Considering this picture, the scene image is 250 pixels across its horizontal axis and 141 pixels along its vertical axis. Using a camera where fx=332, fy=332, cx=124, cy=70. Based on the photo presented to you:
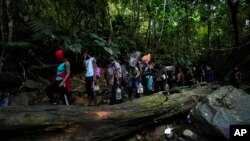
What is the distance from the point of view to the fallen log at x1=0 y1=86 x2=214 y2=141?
5.97m

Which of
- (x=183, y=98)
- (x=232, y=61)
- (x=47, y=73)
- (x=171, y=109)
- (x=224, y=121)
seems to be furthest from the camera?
(x=232, y=61)

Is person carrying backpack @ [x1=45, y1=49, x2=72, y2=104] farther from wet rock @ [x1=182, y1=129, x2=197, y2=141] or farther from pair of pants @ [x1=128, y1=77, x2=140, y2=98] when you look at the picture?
wet rock @ [x1=182, y1=129, x2=197, y2=141]

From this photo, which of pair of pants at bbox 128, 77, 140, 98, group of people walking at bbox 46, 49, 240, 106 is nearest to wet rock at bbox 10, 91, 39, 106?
group of people walking at bbox 46, 49, 240, 106

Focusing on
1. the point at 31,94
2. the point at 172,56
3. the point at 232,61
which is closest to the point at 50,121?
the point at 31,94

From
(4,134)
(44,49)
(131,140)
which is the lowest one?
(131,140)

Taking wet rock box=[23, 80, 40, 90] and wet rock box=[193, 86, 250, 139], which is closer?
wet rock box=[193, 86, 250, 139]

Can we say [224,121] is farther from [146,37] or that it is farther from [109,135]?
[146,37]

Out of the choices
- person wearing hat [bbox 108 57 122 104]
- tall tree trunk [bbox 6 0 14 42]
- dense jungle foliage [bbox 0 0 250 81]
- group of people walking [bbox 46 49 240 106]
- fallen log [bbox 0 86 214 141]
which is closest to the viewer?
fallen log [bbox 0 86 214 141]

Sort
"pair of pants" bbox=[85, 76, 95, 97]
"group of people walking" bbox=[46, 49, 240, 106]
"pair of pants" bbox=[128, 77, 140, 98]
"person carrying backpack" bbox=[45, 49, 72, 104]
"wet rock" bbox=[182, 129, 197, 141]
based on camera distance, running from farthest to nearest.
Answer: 1. "pair of pants" bbox=[128, 77, 140, 98]
2. "pair of pants" bbox=[85, 76, 95, 97]
3. "group of people walking" bbox=[46, 49, 240, 106]
4. "person carrying backpack" bbox=[45, 49, 72, 104]
5. "wet rock" bbox=[182, 129, 197, 141]

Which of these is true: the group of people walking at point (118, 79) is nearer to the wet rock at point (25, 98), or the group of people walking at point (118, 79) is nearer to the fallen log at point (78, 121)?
the wet rock at point (25, 98)

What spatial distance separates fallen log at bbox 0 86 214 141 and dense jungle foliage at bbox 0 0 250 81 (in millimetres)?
3904

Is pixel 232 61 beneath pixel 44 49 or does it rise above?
beneath

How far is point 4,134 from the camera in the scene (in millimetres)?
5848

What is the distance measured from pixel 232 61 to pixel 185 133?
35.5ft
